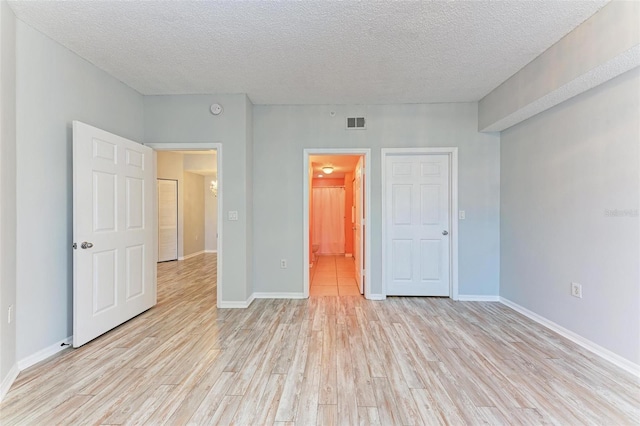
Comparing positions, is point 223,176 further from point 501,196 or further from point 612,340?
point 612,340

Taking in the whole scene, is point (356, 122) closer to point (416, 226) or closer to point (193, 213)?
point (416, 226)

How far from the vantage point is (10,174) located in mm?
1923

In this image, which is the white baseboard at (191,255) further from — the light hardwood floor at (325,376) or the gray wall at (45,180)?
the gray wall at (45,180)

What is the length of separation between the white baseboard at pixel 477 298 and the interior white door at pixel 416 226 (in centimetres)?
24

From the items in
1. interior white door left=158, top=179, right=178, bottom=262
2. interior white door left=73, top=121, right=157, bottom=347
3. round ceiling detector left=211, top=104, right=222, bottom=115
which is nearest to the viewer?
interior white door left=73, top=121, right=157, bottom=347

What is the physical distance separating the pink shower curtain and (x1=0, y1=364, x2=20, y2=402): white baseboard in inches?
252

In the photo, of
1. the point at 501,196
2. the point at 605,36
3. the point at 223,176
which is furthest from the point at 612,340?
the point at 223,176

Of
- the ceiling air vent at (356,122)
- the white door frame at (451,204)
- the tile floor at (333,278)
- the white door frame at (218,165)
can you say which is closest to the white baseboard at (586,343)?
the white door frame at (451,204)

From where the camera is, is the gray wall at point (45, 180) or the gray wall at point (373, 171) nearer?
the gray wall at point (45, 180)

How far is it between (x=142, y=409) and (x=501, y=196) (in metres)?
4.13

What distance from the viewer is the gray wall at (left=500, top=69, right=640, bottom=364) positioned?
2.06 metres

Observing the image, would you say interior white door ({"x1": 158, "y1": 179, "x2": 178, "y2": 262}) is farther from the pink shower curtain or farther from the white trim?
the white trim

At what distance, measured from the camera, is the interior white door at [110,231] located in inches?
94.2

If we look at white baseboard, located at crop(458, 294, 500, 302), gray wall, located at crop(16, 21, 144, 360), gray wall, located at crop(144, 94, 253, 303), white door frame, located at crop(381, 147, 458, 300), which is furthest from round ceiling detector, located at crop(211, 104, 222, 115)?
white baseboard, located at crop(458, 294, 500, 302)
